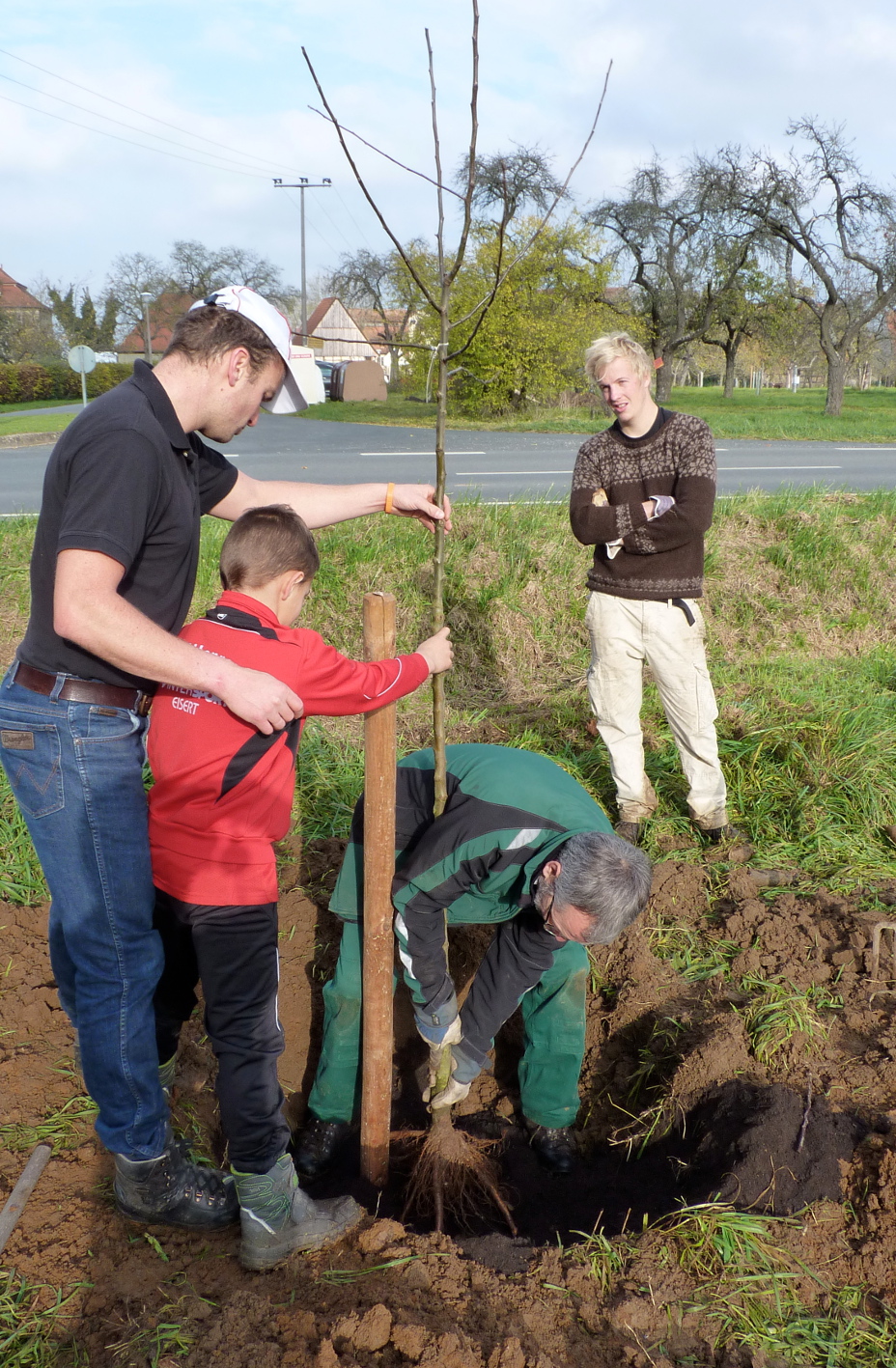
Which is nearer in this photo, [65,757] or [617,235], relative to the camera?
[65,757]

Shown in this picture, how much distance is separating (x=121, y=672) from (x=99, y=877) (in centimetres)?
47

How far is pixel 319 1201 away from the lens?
2.56 metres

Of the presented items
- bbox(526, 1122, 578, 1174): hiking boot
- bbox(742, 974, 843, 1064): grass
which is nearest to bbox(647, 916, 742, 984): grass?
bbox(742, 974, 843, 1064): grass

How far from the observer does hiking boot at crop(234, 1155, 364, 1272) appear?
2.31 metres

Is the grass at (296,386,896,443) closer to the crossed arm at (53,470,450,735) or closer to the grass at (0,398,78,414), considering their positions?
the grass at (0,398,78,414)

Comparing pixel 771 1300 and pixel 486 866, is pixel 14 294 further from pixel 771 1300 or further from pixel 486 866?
pixel 771 1300

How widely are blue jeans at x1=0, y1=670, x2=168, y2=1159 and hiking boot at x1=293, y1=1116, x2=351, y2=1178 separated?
878 millimetres

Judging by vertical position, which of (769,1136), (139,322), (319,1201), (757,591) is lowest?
(319,1201)

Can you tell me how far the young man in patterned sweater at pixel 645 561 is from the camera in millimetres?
3943

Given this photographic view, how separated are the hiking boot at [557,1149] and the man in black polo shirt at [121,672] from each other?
1.30 meters

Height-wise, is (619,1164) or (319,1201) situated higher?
(319,1201)

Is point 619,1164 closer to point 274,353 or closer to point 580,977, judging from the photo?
point 580,977

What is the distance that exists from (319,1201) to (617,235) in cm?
3600

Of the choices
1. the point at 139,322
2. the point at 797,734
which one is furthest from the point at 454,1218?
the point at 139,322
